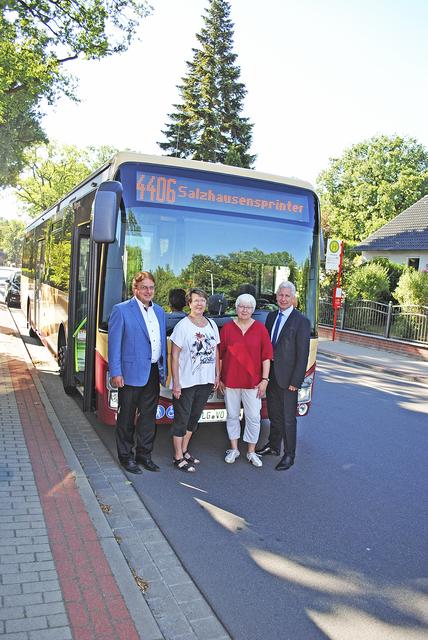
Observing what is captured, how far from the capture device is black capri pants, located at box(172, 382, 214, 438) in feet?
18.1

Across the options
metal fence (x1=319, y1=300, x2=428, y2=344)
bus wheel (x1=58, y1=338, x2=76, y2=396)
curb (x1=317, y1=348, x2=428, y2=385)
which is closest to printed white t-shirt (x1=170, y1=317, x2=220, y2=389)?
bus wheel (x1=58, y1=338, x2=76, y2=396)

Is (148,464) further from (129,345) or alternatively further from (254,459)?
(129,345)

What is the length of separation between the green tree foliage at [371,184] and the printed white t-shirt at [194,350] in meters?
50.2

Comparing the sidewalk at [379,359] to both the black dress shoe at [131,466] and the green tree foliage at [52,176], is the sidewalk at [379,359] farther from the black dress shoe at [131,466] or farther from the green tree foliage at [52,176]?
the green tree foliage at [52,176]

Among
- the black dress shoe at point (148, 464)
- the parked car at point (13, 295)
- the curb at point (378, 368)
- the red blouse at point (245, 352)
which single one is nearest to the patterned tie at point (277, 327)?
the red blouse at point (245, 352)

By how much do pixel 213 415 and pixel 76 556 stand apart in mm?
2597

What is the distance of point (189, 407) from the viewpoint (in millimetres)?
5535

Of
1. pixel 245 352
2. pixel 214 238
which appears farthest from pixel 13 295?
pixel 245 352

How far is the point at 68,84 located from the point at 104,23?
3.33 meters

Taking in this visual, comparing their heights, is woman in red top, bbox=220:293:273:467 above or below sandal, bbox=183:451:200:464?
above

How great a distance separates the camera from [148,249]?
5.62 metres

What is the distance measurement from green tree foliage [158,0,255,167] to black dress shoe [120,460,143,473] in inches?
1435

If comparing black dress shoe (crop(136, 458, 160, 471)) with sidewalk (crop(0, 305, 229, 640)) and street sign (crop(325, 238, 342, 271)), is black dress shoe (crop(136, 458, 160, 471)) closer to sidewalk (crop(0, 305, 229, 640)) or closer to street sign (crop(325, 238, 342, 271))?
sidewalk (crop(0, 305, 229, 640))

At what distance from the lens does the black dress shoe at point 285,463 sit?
5.84 metres
